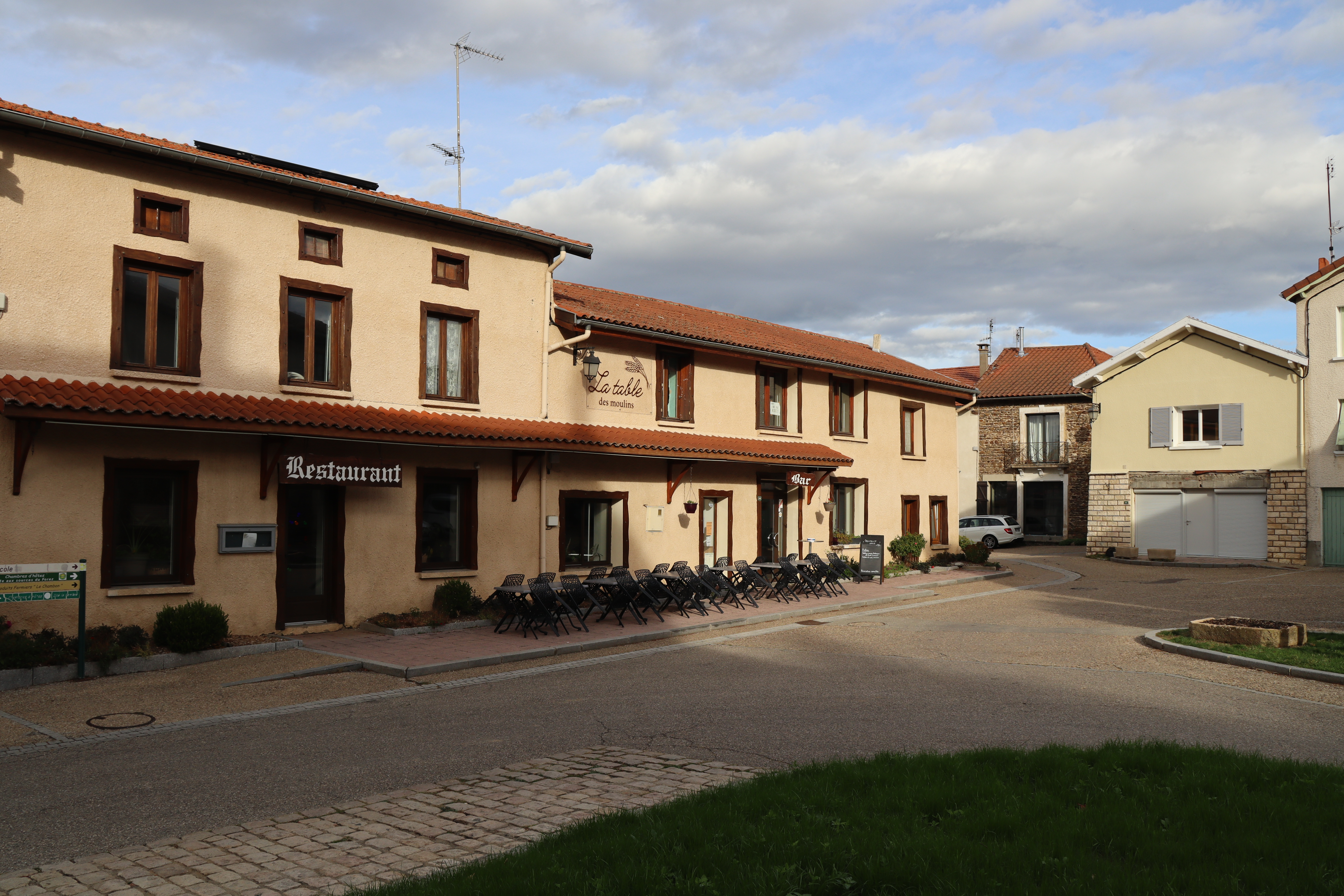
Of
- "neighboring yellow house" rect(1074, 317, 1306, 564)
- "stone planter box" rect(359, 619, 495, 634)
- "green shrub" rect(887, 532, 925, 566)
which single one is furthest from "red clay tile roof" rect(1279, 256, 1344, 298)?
"stone planter box" rect(359, 619, 495, 634)

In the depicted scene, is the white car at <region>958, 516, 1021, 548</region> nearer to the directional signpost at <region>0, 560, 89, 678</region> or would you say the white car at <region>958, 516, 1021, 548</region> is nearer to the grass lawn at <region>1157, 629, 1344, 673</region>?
the grass lawn at <region>1157, 629, 1344, 673</region>

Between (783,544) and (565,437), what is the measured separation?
8152mm

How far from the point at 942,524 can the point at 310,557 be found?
19368mm

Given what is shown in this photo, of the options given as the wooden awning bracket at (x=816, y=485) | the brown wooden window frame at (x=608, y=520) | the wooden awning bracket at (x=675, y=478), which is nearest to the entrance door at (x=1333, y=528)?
the wooden awning bracket at (x=816, y=485)

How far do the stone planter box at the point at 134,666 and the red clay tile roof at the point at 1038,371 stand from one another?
35003 mm

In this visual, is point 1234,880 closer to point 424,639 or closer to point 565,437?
point 424,639

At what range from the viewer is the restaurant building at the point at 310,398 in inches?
468

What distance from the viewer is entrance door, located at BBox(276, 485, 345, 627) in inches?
546

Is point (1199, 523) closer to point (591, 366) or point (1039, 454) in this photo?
point (1039, 454)

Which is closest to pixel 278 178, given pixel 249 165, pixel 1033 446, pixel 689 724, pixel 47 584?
pixel 249 165

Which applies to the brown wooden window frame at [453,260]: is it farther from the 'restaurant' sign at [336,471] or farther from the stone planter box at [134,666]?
the stone planter box at [134,666]

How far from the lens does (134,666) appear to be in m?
11.5

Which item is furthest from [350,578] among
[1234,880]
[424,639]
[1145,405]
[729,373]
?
[1145,405]

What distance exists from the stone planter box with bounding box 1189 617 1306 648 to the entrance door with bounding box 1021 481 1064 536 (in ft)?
92.3
